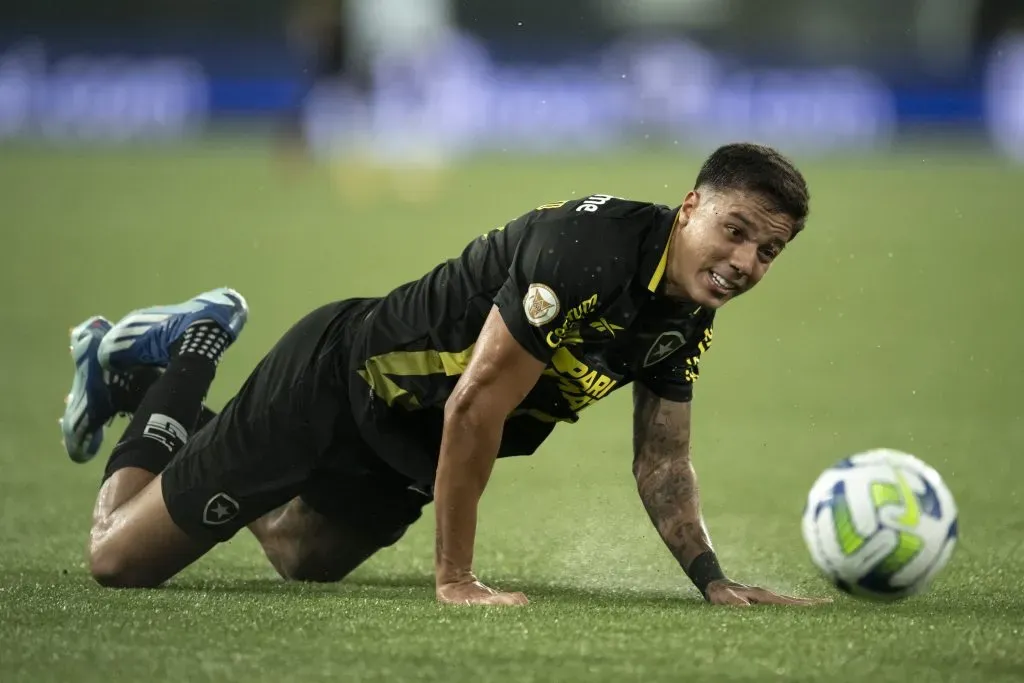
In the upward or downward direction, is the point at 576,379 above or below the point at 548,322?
below

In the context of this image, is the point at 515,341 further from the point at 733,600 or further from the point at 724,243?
the point at 733,600

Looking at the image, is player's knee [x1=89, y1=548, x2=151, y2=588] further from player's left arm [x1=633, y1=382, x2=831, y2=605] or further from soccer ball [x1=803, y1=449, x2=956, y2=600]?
soccer ball [x1=803, y1=449, x2=956, y2=600]

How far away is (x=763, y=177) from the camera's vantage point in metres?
4.46

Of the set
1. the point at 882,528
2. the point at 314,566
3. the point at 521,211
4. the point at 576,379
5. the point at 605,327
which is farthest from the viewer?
the point at 521,211

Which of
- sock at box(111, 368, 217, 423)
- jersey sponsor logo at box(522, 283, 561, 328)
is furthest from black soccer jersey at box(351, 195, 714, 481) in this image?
sock at box(111, 368, 217, 423)

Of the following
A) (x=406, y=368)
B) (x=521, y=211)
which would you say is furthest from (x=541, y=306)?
(x=521, y=211)

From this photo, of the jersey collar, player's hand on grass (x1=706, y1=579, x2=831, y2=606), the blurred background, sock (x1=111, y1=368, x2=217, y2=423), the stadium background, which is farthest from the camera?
the blurred background

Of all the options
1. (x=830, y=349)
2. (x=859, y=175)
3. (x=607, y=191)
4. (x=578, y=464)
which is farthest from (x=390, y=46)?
(x=578, y=464)

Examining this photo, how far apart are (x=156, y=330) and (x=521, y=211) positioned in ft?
32.9

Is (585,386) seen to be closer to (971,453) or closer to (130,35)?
(971,453)

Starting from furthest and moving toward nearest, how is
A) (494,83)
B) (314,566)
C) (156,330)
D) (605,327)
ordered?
1. (494,83)
2. (156,330)
3. (314,566)
4. (605,327)

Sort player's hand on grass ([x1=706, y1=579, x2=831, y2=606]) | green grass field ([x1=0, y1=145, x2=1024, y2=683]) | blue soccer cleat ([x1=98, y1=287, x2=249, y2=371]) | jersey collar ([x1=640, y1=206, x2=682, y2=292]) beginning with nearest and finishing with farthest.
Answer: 1. green grass field ([x1=0, y1=145, x2=1024, y2=683])
2. jersey collar ([x1=640, y1=206, x2=682, y2=292])
3. player's hand on grass ([x1=706, y1=579, x2=831, y2=606])
4. blue soccer cleat ([x1=98, y1=287, x2=249, y2=371])

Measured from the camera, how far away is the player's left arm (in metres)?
5.04

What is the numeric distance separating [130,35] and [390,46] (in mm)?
4961
